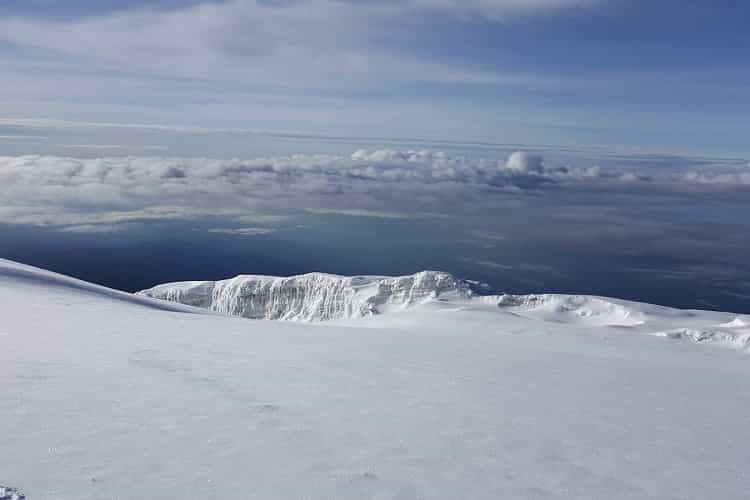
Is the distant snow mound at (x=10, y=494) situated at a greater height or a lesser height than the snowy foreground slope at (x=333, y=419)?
greater

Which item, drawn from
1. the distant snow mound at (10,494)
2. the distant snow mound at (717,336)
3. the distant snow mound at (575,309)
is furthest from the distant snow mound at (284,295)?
the distant snow mound at (10,494)

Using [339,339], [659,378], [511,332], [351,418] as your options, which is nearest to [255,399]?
[351,418]

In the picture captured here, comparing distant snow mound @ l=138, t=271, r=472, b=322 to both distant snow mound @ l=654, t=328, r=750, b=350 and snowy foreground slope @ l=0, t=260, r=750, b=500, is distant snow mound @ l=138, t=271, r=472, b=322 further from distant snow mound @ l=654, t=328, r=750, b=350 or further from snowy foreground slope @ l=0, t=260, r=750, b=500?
snowy foreground slope @ l=0, t=260, r=750, b=500

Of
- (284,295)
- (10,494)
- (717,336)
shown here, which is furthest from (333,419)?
(284,295)

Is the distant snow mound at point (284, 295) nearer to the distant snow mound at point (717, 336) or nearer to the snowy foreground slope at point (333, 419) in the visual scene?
the distant snow mound at point (717, 336)

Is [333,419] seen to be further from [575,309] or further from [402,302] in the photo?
[402,302]

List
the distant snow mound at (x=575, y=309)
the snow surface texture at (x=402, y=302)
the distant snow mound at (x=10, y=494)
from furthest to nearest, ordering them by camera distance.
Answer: the distant snow mound at (x=575, y=309)
the snow surface texture at (x=402, y=302)
the distant snow mound at (x=10, y=494)

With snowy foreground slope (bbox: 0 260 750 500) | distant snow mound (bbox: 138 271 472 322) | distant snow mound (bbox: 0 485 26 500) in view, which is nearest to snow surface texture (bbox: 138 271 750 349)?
distant snow mound (bbox: 138 271 472 322)
